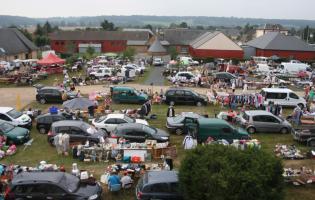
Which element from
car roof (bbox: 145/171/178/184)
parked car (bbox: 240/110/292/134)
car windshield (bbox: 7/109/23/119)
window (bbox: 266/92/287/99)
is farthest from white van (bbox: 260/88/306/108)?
car roof (bbox: 145/171/178/184)

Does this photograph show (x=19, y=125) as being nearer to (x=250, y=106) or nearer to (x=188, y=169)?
(x=188, y=169)

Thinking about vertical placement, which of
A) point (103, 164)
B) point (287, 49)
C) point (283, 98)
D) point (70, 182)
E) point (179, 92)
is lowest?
point (103, 164)

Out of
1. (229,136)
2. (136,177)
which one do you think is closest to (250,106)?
(229,136)

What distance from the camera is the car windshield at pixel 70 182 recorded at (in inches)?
534

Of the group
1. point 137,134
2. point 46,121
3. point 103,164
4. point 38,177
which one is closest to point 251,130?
point 137,134

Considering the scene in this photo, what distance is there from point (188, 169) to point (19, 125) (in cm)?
1312

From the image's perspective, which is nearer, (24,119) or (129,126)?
(129,126)

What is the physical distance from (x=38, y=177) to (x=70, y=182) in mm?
1059

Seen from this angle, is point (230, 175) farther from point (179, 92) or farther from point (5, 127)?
point (179, 92)

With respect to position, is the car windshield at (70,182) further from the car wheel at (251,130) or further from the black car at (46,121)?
the car wheel at (251,130)

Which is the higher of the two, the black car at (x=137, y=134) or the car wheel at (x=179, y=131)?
the black car at (x=137, y=134)

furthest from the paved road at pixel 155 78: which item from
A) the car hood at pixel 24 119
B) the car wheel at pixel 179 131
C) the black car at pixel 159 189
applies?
the black car at pixel 159 189

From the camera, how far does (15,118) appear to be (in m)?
23.0

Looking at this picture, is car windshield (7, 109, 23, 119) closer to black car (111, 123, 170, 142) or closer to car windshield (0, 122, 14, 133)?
car windshield (0, 122, 14, 133)
